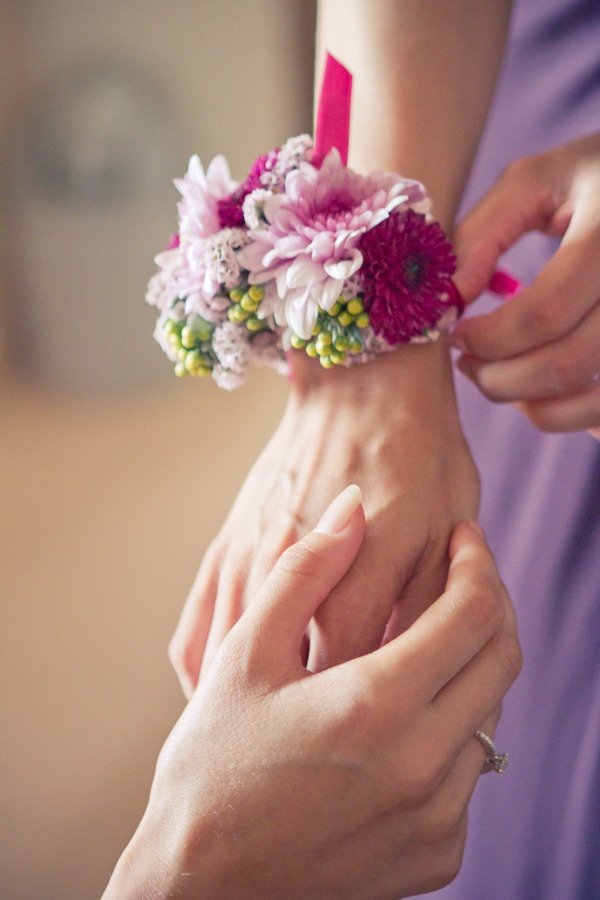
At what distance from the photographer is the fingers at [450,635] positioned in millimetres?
579

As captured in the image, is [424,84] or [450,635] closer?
[450,635]

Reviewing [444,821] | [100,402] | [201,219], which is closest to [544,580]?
[444,821]

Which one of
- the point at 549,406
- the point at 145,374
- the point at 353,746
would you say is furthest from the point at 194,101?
the point at 353,746

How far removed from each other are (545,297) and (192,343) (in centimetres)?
39

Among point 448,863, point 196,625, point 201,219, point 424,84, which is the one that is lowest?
point 448,863

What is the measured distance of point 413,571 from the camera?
778mm

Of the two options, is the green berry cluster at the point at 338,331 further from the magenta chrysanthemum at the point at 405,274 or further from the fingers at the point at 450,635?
the fingers at the point at 450,635

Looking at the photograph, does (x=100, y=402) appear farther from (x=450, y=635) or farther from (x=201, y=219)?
(x=450, y=635)

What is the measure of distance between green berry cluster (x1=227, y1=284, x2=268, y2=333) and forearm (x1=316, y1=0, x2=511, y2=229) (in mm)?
251

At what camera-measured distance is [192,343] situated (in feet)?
2.72

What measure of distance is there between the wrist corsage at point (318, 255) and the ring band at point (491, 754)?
1.29ft

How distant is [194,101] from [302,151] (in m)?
0.95

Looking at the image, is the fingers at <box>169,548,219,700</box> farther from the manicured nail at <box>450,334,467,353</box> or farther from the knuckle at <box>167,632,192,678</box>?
the manicured nail at <box>450,334,467,353</box>

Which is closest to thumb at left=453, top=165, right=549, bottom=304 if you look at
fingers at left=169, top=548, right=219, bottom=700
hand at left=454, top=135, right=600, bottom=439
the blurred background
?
hand at left=454, top=135, right=600, bottom=439
